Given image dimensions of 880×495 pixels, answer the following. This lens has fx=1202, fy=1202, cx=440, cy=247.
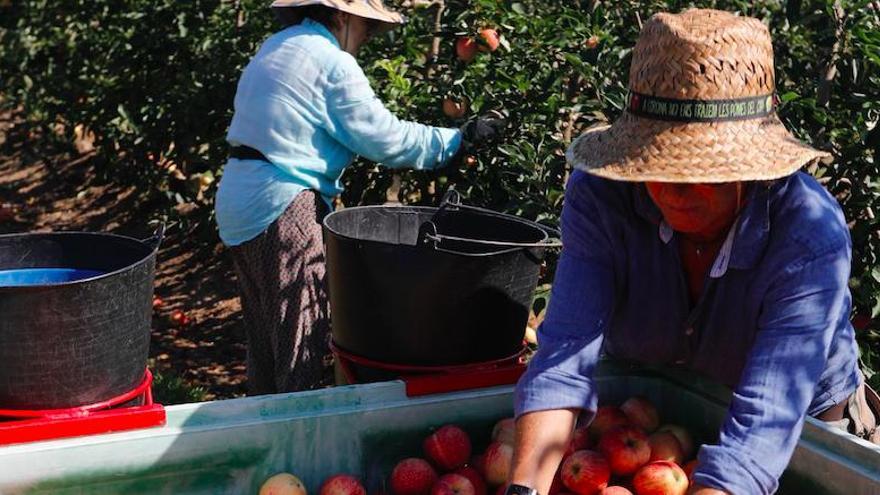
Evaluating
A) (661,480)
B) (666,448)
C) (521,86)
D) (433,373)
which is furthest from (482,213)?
(661,480)

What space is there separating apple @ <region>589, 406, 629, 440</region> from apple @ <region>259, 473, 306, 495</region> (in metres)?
0.57

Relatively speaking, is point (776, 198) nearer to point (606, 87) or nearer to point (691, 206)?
point (691, 206)

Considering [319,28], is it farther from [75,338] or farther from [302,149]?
[75,338]

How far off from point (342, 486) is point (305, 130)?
1438 millimetres

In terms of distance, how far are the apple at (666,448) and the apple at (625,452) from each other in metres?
0.03

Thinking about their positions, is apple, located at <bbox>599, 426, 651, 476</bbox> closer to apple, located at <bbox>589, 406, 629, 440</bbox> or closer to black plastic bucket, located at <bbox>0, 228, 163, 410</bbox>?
apple, located at <bbox>589, 406, 629, 440</bbox>

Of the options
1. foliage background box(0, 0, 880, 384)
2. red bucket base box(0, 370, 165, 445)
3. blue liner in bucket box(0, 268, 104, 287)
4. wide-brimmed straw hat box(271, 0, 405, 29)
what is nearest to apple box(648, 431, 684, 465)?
red bucket base box(0, 370, 165, 445)

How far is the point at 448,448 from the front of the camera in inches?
89.4

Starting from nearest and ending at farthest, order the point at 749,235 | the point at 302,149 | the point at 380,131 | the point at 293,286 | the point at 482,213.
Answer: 1. the point at 749,235
2. the point at 482,213
3. the point at 380,131
4. the point at 302,149
5. the point at 293,286

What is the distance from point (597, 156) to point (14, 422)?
114 cm

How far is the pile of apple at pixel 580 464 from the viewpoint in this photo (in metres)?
2.15

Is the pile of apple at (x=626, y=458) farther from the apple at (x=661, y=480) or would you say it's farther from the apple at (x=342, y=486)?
the apple at (x=342, y=486)

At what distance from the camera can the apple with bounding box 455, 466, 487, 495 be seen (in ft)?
7.31

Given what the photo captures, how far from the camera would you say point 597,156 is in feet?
6.60
